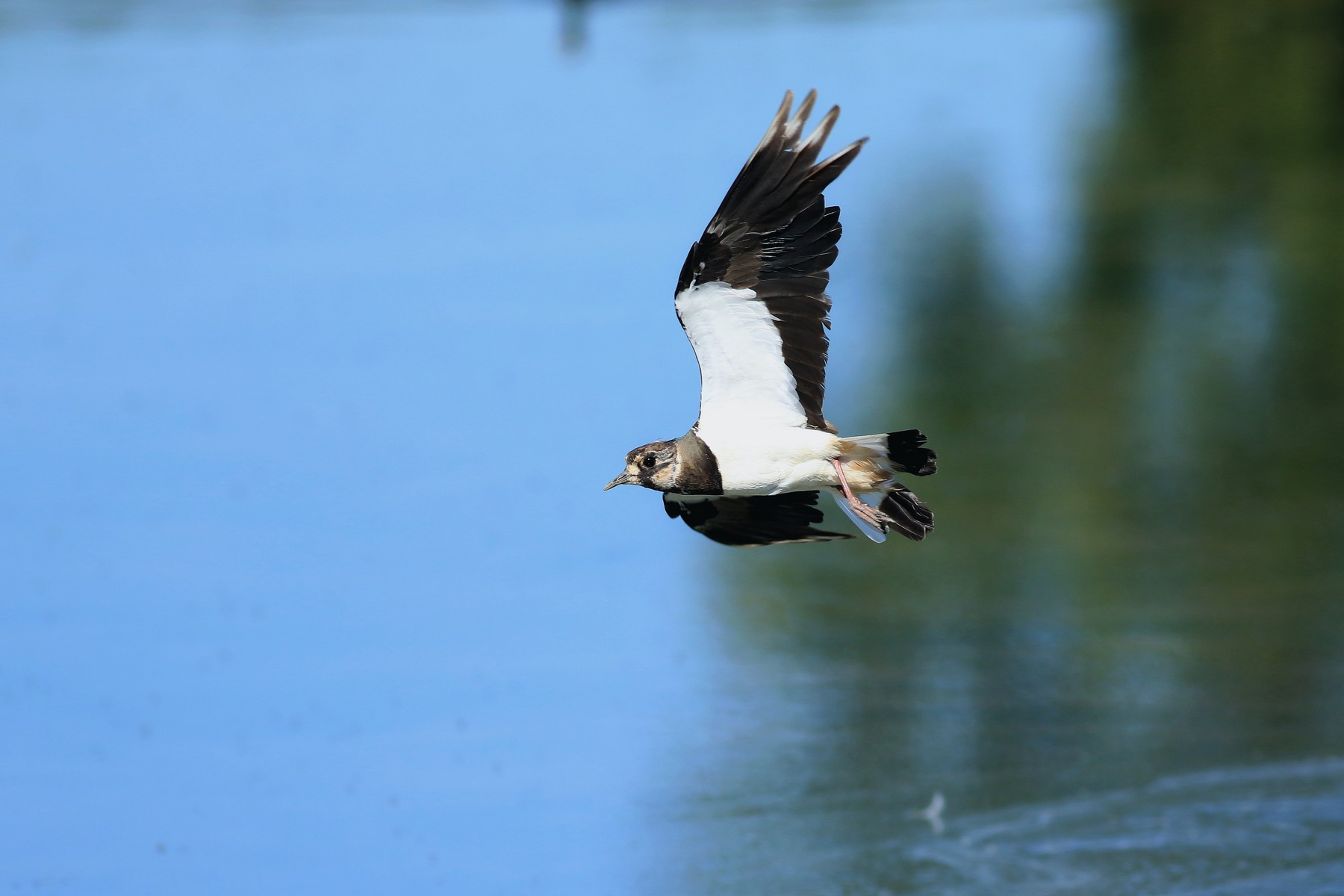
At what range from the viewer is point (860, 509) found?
13.8 metres

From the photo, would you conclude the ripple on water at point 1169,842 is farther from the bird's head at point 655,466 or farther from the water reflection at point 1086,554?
the bird's head at point 655,466

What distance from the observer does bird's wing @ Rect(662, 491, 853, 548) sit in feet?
47.9

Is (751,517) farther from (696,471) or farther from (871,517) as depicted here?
(871,517)

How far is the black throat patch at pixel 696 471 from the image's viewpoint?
543 inches

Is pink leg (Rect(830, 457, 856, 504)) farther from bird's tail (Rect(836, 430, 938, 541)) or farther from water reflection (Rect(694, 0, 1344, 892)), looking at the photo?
water reflection (Rect(694, 0, 1344, 892))

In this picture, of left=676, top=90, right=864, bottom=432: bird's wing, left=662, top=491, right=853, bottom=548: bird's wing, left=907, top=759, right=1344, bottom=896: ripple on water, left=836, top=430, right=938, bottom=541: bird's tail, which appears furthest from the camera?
left=907, top=759, right=1344, bottom=896: ripple on water

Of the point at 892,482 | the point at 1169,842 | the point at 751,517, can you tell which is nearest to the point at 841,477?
the point at 892,482

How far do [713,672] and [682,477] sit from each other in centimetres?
1449

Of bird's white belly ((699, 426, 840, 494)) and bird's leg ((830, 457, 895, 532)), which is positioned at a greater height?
bird's white belly ((699, 426, 840, 494))

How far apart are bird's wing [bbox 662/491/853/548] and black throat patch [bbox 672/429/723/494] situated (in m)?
0.63

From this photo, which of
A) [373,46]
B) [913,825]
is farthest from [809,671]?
[373,46]

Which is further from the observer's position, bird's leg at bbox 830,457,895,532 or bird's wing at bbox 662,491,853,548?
bird's wing at bbox 662,491,853,548

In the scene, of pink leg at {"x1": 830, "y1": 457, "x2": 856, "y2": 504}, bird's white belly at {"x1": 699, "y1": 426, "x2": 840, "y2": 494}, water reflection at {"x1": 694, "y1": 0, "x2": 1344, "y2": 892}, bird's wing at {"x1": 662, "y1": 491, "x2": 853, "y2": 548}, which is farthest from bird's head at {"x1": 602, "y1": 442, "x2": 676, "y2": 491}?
water reflection at {"x1": 694, "y1": 0, "x2": 1344, "y2": 892}

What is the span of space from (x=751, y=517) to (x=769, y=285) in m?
1.90
